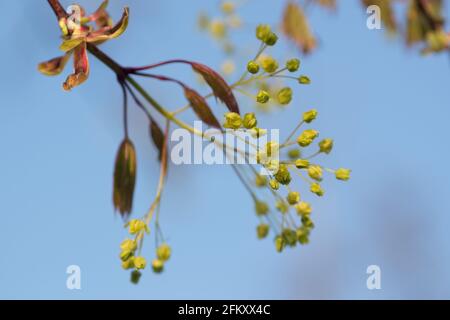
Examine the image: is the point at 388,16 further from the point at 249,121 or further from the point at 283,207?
the point at 249,121

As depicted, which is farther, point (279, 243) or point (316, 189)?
point (279, 243)

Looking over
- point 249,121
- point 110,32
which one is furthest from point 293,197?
point 110,32

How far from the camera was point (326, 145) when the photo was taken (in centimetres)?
94

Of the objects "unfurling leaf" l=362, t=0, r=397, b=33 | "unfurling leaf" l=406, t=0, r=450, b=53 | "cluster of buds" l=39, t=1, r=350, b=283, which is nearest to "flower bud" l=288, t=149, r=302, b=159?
"cluster of buds" l=39, t=1, r=350, b=283

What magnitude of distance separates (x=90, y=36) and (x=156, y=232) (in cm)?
32

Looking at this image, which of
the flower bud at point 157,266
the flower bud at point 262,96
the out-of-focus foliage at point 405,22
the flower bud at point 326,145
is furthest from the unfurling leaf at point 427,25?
the flower bud at point 157,266

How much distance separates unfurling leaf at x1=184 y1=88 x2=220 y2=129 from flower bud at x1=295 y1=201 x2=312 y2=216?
0.17m

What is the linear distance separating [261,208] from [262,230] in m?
0.04

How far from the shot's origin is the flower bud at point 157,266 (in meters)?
0.96

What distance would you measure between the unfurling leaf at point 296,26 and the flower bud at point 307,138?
73 centimetres

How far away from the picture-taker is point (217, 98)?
0.86m

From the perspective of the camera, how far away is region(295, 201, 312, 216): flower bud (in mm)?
931
